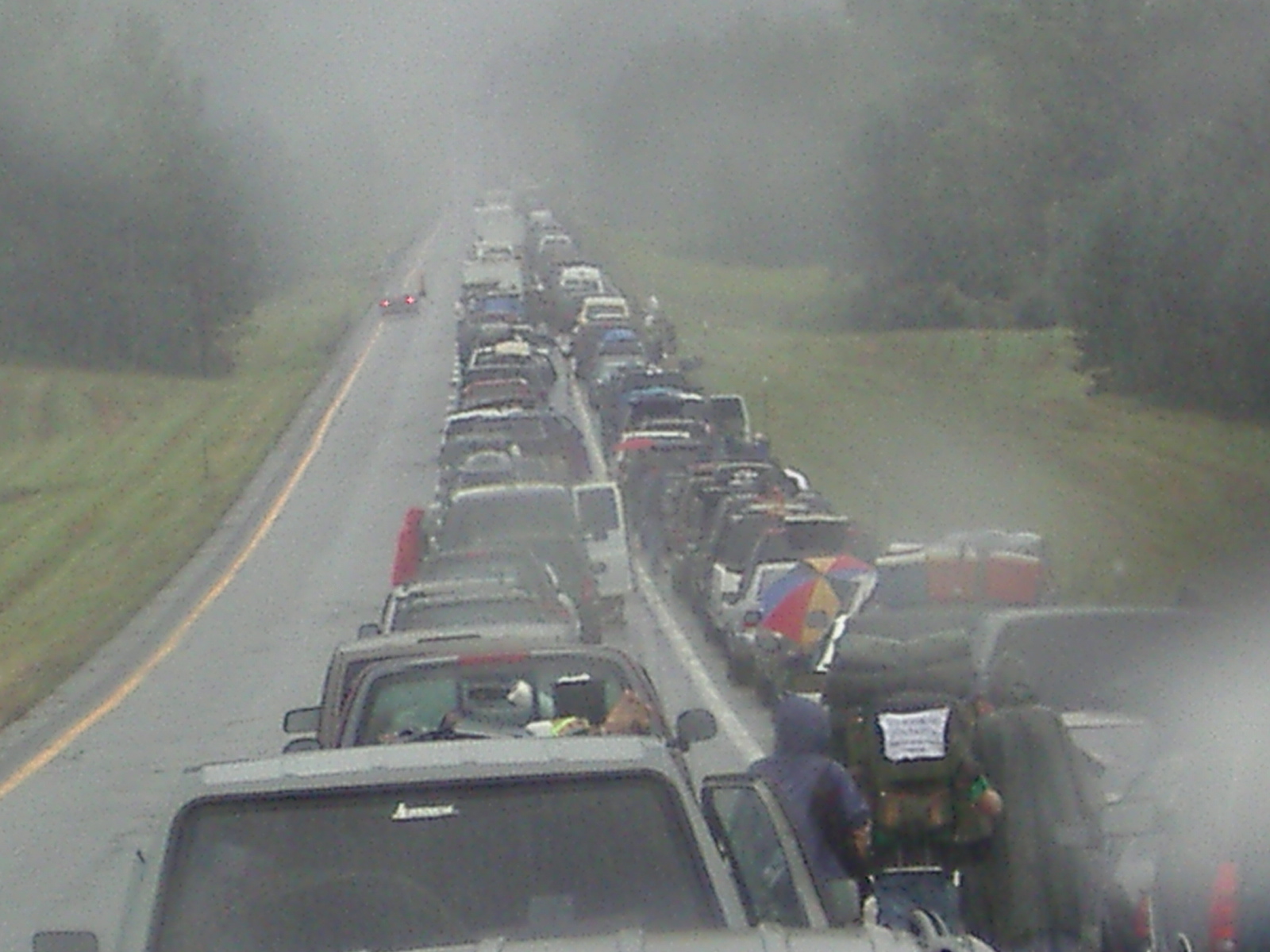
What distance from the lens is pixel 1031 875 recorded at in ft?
30.7

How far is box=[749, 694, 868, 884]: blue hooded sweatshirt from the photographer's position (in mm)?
9031

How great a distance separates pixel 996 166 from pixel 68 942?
187 ft

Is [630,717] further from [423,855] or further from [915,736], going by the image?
[423,855]

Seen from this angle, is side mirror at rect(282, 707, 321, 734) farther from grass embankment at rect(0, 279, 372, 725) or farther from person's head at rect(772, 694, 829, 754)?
grass embankment at rect(0, 279, 372, 725)

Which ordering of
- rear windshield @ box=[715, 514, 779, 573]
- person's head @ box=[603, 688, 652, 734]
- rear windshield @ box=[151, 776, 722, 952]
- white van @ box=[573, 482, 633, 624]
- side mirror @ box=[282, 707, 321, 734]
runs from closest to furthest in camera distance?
1. rear windshield @ box=[151, 776, 722, 952]
2. person's head @ box=[603, 688, 652, 734]
3. side mirror @ box=[282, 707, 321, 734]
4. rear windshield @ box=[715, 514, 779, 573]
5. white van @ box=[573, 482, 633, 624]

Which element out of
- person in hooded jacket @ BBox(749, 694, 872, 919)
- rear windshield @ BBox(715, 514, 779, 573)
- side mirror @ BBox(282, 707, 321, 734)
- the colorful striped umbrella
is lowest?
rear windshield @ BBox(715, 514, 779, 573)

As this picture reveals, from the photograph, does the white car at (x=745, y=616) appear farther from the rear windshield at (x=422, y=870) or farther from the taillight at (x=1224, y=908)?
the rear windshield at (x=422, y=870)

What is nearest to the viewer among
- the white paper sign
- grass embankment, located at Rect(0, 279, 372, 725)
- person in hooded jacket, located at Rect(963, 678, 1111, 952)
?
person in hooded jacket, located at Rect(963, 678, 1111, 952)

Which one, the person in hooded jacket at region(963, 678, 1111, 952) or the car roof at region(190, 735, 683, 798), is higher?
the car roof at region(190, 735, 683, 798)

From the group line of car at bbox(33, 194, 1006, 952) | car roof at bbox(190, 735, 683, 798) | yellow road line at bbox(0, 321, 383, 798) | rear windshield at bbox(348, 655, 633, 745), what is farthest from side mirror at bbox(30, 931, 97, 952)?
yellow road line at bbox(0, 321, 383, 798)

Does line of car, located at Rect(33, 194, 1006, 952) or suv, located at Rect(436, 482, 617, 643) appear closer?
line of car, located at Rect(33, 194, 1006, 952)

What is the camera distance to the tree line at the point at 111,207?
78.6 meters

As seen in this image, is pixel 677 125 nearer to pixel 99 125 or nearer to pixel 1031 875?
pixel 99 125

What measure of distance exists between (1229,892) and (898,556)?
33.2 feet
